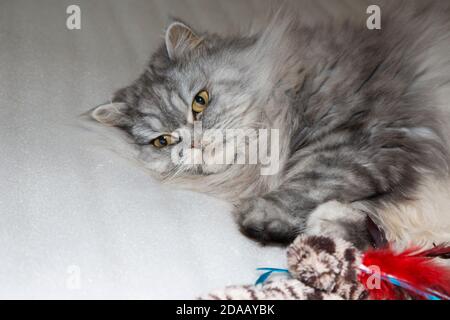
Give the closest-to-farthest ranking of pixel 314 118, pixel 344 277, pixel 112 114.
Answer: pixel 344 277
pixel 314 118
pixel 112 114

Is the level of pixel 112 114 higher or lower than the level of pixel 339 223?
higher

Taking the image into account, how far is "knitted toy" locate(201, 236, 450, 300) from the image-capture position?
0.98 metres

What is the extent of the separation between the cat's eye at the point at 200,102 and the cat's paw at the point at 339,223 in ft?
1.45

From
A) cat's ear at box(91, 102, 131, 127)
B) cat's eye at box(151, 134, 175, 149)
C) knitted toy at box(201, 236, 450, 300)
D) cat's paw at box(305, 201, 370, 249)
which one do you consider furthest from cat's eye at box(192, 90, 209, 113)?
knitted toy at box(201, 236, 450, 300)

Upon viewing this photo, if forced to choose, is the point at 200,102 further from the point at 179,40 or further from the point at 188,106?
the point at 179,40

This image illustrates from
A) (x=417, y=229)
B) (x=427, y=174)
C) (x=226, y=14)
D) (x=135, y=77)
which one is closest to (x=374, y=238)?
(x=417, y=229)

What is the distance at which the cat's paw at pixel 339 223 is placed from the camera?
1.22m

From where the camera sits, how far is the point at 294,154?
146cm

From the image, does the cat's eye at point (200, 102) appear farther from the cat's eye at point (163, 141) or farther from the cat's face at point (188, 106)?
the cat's eye at point (163, 141)

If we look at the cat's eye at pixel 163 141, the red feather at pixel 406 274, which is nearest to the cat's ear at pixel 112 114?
the cat's eye at pixel 163 141

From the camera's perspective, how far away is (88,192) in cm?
127

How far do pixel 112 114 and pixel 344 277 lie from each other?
35.3 inches

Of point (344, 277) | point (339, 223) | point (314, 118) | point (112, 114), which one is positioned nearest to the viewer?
point (344, 277)

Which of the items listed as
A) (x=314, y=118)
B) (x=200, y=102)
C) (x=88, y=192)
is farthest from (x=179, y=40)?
(x=88, y=192)
